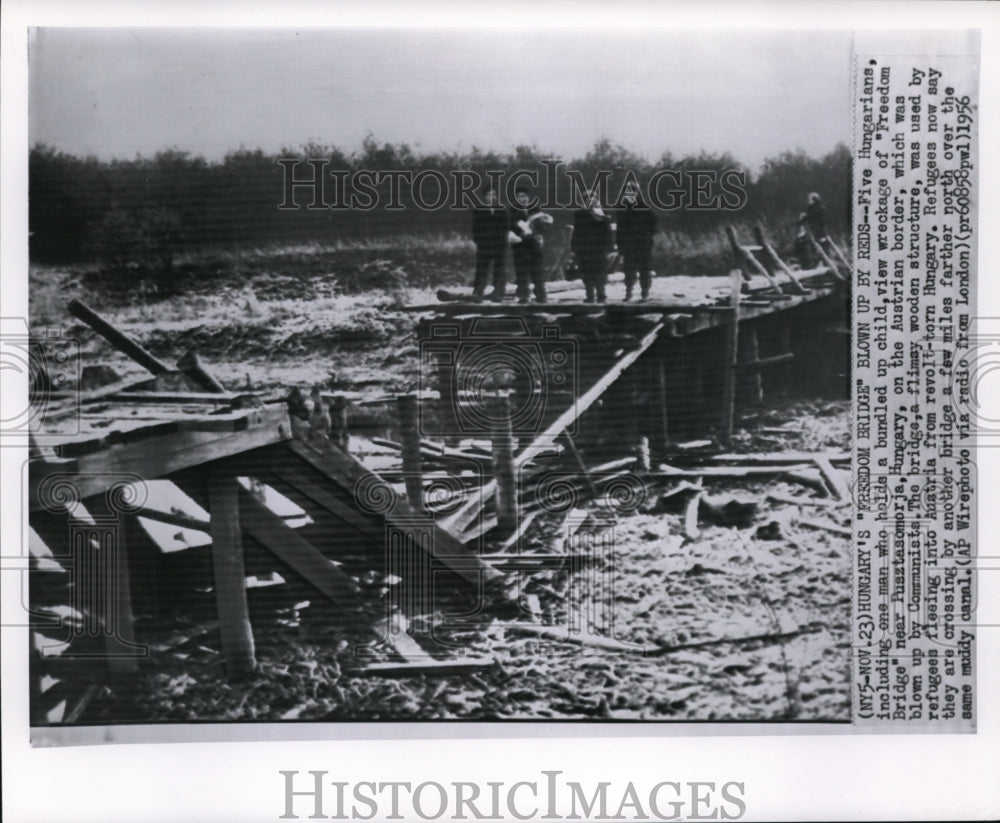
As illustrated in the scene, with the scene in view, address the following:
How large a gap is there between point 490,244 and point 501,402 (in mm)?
390

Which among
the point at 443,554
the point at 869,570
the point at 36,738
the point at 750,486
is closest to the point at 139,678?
the point at 36,738

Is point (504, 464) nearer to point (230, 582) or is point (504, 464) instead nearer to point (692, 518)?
point (692, 518)

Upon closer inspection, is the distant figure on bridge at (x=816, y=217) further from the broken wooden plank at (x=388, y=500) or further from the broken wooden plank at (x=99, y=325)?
the broken wooden plank at (x=99, y=325)

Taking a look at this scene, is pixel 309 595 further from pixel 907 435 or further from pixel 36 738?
pixel 907 435

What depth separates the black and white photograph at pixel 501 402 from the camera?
2115 mm

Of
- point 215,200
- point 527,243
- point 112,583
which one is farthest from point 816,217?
point 112,583

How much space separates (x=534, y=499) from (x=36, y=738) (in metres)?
1.36

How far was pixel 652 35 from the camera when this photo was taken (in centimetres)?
212

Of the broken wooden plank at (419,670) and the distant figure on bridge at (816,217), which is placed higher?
the distant figure on bridge at (816,217)

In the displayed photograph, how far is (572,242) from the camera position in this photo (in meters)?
2.14

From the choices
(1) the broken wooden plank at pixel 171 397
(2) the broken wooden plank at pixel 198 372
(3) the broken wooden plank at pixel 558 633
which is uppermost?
(2) the broken wooden plank at pixel 198 372

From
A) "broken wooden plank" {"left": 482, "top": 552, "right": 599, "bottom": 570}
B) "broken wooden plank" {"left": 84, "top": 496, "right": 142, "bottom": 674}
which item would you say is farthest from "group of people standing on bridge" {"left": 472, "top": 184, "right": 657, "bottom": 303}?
"broken wooden plank" {"left": 84, "top": 496, "right": 142, "bottom": 674}

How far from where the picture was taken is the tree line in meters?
2.11

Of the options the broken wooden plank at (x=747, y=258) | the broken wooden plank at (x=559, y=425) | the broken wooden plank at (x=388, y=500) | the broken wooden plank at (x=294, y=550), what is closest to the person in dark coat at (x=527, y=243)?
the broken wooden plank at (x=559, y=425)
